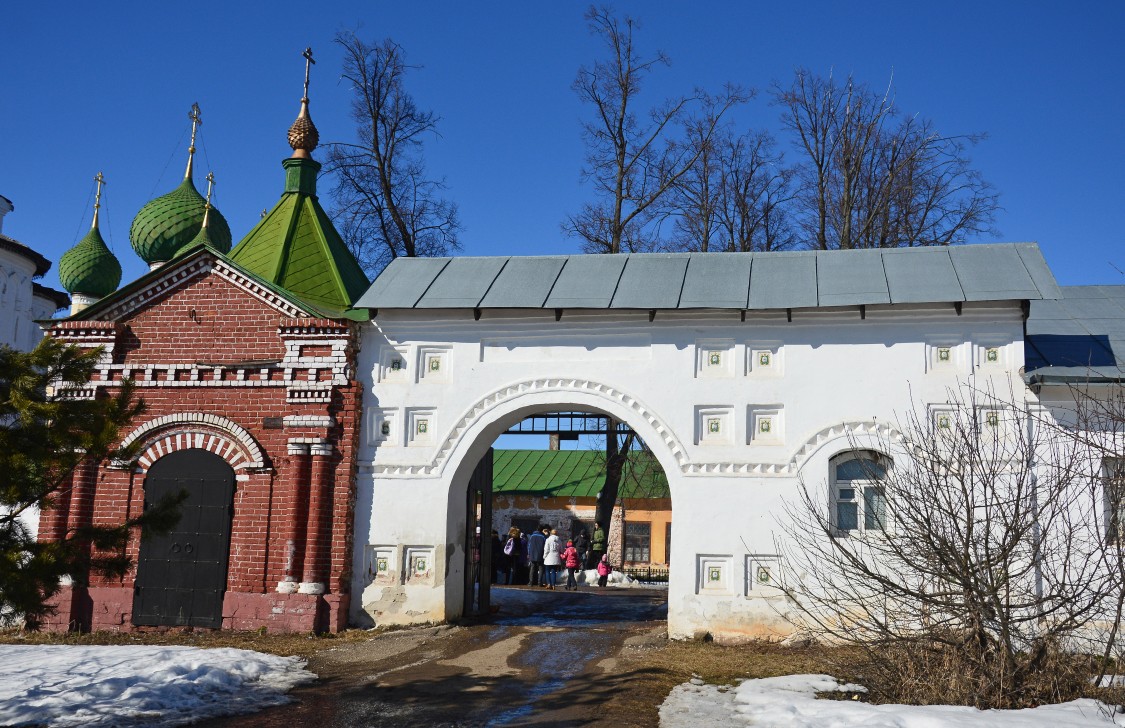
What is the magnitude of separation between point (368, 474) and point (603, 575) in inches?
349

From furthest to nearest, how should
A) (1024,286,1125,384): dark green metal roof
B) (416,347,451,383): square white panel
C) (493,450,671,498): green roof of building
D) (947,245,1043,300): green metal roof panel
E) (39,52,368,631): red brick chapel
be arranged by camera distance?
(493,450,671,498): green roof of building < (416,347,451,383): square white panel < (39,52,368,631): red brick chapel < (947,245,1043,300): green metal roof panel < (1024,286,1125,384): dark green metal roof

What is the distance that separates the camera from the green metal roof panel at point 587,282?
11211 mm

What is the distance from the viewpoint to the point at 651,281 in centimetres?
1147

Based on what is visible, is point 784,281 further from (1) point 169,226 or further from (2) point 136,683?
(1) point 169,226

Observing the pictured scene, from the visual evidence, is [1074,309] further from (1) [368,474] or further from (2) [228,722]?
(2) [228,722]

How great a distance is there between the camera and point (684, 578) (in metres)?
10.7

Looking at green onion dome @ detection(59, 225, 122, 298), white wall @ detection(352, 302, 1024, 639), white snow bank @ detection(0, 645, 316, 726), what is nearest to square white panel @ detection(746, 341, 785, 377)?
white wall @ detection(352, 302, 1024, 639)

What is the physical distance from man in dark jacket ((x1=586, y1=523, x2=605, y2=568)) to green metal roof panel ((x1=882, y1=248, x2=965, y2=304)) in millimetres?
11363

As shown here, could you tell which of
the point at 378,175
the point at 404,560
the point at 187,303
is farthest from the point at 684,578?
the point at 378,175

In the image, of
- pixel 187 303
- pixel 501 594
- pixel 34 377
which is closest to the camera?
pixel 34 377

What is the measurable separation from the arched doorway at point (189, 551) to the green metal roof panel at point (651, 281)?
464 centimetres

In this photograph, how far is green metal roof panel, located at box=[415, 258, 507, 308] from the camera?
11.4 m

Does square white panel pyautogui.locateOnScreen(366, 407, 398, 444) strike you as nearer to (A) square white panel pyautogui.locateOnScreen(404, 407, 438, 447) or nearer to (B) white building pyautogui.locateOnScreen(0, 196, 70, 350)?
(A) square white panel pyautogui.locateOnScreen(404, 407, 438, 447)

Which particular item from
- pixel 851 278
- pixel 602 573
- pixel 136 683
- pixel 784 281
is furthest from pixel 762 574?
pixel 602 573
